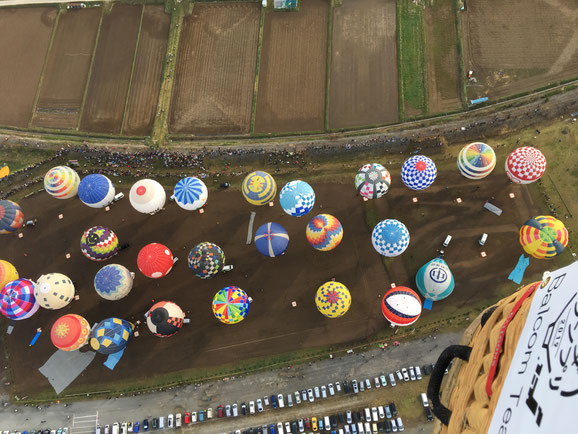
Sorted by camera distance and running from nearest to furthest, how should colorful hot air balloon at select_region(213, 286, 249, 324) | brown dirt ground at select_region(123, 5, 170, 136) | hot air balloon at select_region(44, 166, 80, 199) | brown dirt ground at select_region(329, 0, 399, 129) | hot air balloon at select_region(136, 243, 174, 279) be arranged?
colorful hot air balloon at select_region(213, 286, 249, 324), hot air balloon at select_region(136, 243, 174, 279), hot air balloon at select_region(44, 166, 80, 199), brown dirt ground at select_region(329, 0, 399, 129), brown dirt ground at select_region(123, 5, 170, 136)

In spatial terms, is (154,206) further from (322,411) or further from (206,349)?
(322,411)

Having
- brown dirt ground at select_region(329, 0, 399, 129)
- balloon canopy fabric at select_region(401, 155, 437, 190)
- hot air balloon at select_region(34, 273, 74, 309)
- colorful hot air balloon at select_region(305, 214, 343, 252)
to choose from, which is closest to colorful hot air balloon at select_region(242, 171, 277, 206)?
colorful hot air balloon at select_region(305, 214, 343, 252)

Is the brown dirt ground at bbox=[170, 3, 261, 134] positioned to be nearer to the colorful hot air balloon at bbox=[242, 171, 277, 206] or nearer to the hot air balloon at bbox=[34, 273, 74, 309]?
the colorful hot air balloon at bbox=[242, 171, 277, 206]

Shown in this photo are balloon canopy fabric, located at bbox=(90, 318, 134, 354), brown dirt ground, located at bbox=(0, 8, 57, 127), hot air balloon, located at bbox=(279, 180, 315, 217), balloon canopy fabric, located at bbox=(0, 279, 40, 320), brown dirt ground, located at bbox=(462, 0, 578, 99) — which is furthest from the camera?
brown dirt ground, located at bbox=(0, 8, 57, 127)

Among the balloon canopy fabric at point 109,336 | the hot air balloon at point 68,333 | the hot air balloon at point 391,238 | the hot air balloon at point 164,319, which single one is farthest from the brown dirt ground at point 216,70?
the hot air balloon at point 68,333

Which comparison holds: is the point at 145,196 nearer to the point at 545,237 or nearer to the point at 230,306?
the point at 230,306

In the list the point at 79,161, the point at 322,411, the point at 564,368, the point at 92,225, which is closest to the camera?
the point at 564,368

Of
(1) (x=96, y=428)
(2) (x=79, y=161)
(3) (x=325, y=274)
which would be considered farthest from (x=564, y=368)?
(2) (x=79, y=161)

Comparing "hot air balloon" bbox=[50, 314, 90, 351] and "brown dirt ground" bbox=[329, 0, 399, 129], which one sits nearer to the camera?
"hot air balloon" bbox=[50, 314, 90, 351]
